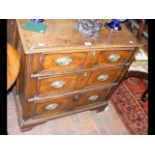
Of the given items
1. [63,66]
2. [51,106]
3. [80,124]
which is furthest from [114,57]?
[80,124]

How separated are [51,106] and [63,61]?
67cm

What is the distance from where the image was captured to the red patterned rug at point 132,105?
2.86m

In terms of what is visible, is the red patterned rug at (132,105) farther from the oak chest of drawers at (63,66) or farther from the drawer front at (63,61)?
the drawer front at (63,61)

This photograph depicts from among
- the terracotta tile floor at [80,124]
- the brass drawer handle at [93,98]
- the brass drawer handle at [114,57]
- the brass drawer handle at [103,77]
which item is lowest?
the terracotta tile floor at [80,124]

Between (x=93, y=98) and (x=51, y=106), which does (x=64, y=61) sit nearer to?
(x=51, y=106)

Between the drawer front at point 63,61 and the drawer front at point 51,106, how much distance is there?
45cm

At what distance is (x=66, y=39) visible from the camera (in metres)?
1.75

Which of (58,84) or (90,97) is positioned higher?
(58,84)

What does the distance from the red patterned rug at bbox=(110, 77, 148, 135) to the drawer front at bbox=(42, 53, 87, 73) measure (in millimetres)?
1367

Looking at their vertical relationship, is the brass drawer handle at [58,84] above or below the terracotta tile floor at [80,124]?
above

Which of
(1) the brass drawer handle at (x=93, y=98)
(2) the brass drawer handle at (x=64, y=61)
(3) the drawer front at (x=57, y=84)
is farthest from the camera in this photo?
(1) the brass drawer handle at (x=93, y=98)

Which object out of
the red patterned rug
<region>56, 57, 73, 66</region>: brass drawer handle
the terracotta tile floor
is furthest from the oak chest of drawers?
the red patterned rug

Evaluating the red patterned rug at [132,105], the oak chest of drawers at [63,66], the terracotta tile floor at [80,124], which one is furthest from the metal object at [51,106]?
the red patterned rug at [132,105]

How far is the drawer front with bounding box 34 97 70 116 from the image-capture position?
2162 millimetres
